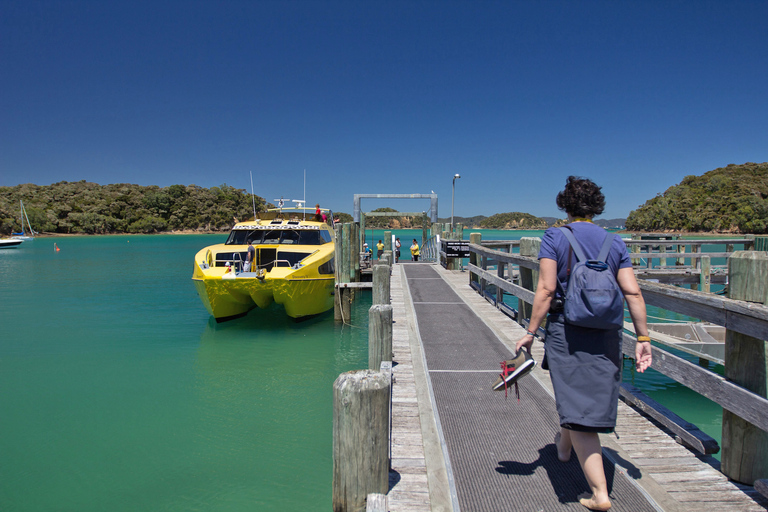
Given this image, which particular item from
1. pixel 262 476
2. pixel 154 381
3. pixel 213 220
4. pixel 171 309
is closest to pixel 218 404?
A: pixel 154 381

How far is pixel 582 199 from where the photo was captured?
268 centimetres

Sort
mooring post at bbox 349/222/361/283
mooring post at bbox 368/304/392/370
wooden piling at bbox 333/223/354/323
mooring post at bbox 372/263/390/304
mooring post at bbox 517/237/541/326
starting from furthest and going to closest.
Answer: mooring post at bbox 349/222/361/283
wooden piling at bbox 333/223/354/323
mooring post at bbox 372/263/390/304
mooring post at bbox 517/237/541/326
mooring post at bbox 368/304/392/370

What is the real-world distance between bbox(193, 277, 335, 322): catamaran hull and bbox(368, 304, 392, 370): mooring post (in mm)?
6936

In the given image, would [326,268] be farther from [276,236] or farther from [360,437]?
[360,437]

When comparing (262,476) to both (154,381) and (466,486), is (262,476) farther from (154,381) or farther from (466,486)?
(154,381)

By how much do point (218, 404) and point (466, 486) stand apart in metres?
5.90

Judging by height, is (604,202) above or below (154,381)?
above

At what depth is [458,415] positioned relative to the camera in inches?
156

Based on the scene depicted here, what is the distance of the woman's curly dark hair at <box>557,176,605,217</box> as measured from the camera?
2676 millimetres

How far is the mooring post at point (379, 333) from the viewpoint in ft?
15.2

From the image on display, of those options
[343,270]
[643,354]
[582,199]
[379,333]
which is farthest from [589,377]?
[343,270]

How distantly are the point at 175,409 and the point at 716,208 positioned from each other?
10232 cm

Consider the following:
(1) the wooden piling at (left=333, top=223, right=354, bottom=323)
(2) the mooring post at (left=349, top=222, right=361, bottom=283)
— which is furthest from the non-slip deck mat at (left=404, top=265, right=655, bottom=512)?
(2) the mooring post at (left=349, top=222, right=361, bottom=283)

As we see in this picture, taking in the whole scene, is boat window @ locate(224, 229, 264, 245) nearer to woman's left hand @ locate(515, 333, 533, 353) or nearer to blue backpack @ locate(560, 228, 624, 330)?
woman's left hand @ locate(515, 333, 533, 353)
